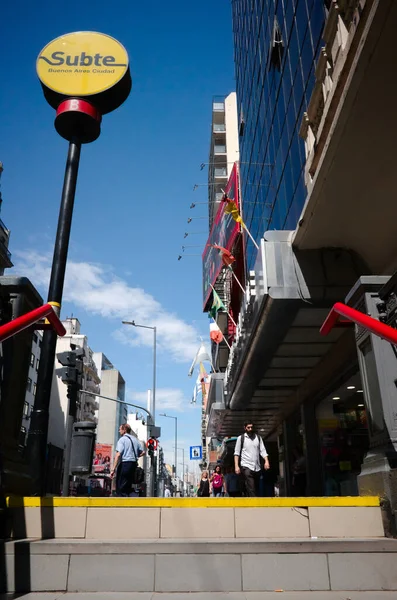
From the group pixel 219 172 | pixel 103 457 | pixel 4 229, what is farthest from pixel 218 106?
pixel 103 457

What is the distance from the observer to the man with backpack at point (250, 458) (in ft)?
30.8

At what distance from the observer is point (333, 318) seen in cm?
509

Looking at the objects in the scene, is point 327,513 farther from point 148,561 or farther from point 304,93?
point 304,93

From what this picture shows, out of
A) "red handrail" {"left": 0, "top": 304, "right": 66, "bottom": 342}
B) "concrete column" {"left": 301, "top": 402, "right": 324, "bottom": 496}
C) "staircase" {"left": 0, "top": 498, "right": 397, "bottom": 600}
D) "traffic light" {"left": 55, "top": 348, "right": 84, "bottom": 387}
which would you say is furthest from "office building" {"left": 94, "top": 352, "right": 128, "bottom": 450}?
"staircase" {"left": 0, "top": 498, "right": 397, "bottom": 600}

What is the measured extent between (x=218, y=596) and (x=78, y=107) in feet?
22.6

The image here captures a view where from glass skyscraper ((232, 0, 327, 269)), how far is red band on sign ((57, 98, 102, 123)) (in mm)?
6442

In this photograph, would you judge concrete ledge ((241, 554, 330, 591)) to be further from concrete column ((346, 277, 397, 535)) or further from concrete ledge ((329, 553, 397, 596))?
concrete column ((346, 277, 397, 535))

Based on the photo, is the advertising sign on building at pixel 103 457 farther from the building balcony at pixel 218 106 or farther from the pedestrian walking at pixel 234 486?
the pedestrian walking at pixel 234 486

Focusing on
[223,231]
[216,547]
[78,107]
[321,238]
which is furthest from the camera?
[223,231]

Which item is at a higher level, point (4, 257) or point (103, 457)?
point (4, 257)

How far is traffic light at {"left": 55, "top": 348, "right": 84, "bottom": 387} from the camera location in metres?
9.32

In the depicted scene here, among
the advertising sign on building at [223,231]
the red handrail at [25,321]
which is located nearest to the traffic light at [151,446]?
the advertising sign on building at [223,231]

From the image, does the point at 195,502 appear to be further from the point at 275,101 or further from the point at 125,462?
the point at 275,101

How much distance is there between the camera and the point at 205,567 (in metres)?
3.78
